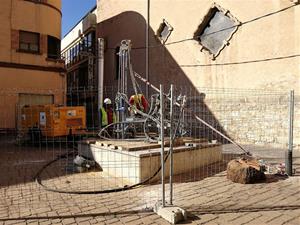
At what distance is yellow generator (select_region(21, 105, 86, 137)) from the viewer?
1367 cm

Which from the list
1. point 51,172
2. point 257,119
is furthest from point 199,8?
A: point 51,172

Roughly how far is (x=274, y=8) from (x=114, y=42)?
12.3m

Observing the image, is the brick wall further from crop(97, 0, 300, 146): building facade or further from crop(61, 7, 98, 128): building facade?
crop(97, 0, 300, 146): building facade

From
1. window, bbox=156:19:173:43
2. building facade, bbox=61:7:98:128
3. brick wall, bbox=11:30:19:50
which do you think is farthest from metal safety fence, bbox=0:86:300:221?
building facade, bbox=61:7:98:128

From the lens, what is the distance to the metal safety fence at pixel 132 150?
18.8 feet

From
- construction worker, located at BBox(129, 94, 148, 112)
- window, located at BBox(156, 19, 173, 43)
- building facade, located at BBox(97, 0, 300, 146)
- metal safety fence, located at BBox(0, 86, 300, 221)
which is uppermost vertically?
window, located at BBox(156, 19, 173, 43)

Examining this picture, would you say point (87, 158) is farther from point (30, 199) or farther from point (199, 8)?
point (199, 8)

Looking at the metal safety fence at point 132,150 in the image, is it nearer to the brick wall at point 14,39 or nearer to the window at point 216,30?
the window at point 216,30

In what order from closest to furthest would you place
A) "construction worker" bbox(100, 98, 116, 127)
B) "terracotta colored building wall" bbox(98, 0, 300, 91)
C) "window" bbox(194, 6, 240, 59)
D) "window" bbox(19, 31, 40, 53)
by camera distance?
"terracotta colored building wall" bbox(98, 0, 300, 91), "construction worker" bbox(100, 98, 116, 127), "window" bbox(194, 6, 240, 59), "window" bbox(19, 31, 40, 53)

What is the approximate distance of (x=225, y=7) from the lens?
47.9 ft

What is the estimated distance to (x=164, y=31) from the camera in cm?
1823

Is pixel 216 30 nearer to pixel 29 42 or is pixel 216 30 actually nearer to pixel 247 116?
pixel 247 116

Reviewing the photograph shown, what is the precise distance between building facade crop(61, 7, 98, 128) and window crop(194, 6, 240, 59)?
28.4 ft

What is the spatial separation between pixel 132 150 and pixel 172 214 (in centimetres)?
292
